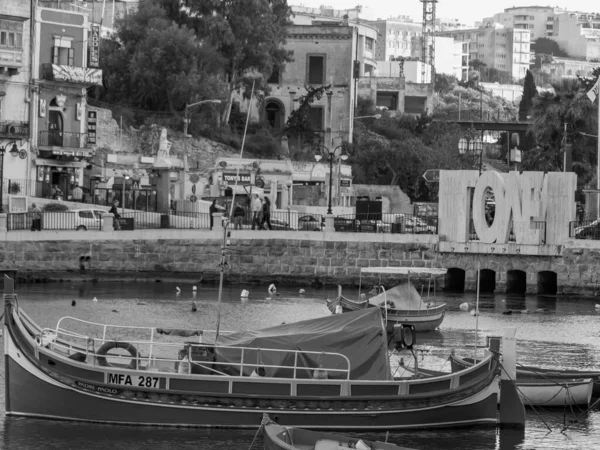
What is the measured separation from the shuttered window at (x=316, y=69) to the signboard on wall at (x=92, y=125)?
80.4 feet

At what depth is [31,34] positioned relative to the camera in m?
68.6

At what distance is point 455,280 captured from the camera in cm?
6072

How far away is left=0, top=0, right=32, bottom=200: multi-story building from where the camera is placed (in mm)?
66625

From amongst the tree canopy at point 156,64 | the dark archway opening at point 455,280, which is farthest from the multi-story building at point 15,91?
the dark archway opening at point 455,280

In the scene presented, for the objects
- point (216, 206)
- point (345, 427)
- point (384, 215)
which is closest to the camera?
point (345, 427)

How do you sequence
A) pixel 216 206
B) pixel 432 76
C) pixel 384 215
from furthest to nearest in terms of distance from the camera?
pixel 432 76, pixel 384 215, pixel 216 206

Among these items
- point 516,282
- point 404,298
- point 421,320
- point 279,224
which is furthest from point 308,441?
point 279,224

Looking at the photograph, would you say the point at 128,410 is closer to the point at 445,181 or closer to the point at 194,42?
the point at 445,181

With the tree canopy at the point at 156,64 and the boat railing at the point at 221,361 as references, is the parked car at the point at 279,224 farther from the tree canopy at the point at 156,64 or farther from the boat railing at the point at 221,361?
the boat railing at the point at 221,361

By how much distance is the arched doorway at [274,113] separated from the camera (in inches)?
3703

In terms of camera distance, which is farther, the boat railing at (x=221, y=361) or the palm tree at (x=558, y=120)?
the palm tree at (x=558, y=120)

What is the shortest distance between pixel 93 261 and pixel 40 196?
11.8 m

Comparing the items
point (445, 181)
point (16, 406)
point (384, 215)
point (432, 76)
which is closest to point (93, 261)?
point (445, 181)

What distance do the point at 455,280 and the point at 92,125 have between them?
22.4 metres
